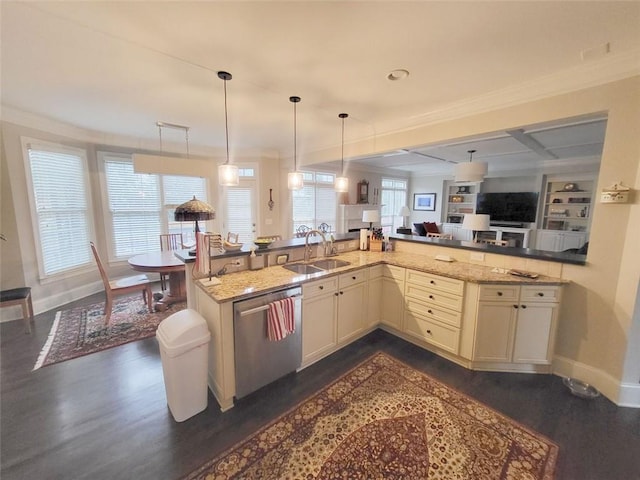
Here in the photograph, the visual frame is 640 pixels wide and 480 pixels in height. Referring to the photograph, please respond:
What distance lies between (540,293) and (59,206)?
6276 mm

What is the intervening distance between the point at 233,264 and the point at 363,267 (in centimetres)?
140

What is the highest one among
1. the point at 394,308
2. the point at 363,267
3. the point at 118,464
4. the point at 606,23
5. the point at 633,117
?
the point at 606,23

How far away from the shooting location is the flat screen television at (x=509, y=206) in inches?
269

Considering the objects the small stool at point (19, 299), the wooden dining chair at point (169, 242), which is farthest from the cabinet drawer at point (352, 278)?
the small stool at point (19, 299)

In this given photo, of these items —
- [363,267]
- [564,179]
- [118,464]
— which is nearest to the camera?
[118,464]

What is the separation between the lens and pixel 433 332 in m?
2.77

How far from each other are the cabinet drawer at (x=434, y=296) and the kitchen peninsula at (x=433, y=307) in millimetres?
10

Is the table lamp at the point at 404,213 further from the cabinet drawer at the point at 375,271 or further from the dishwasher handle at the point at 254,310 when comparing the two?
the dishwasher handle at the point at 254,310

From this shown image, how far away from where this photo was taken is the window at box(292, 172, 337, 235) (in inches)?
243

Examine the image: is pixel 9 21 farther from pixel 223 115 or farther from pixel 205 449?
pixel 205 449

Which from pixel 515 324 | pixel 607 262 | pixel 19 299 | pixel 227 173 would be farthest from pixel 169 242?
pixel 607 262

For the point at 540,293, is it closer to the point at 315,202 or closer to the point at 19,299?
the point at 315,202

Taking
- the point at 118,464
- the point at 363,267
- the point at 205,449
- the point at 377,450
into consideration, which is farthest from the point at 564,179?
the point at 118,464

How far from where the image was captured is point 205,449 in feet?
5.55
